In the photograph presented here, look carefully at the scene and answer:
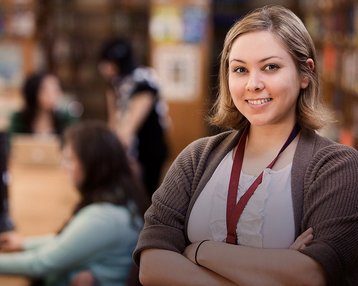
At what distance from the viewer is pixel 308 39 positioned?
1401mm

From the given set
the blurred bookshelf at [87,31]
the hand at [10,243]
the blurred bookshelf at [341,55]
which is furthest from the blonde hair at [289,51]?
the blurred bookshelf at [87,31]

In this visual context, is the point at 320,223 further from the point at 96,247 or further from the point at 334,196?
the point at 96,247

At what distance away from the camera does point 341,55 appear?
6.11 metres

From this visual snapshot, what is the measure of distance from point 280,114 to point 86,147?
128 cm

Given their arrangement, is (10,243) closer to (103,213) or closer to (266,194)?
(103,213)

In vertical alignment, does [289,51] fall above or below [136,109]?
above

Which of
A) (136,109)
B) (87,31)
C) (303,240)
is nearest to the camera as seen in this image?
(303,240)

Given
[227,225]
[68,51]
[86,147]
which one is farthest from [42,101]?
[68,51]

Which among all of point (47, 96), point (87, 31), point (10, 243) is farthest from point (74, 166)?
point (87, 31)

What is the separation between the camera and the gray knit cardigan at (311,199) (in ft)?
4.33

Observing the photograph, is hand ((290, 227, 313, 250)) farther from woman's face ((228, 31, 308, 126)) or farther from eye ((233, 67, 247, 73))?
eye ((233, 67, 247, 73))

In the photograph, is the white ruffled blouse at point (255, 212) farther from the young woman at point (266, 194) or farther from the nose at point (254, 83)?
the nose at point (254, 83)

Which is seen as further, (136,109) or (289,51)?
(136,109)

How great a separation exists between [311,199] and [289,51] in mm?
294
